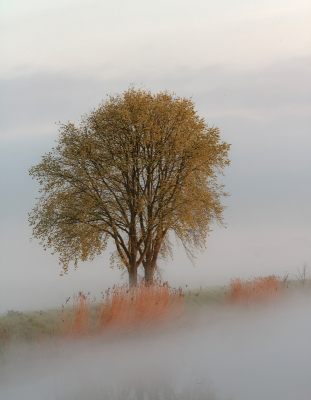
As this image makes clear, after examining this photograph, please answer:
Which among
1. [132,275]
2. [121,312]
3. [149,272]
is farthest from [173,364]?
[149,272]

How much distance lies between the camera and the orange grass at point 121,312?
16.1 meters

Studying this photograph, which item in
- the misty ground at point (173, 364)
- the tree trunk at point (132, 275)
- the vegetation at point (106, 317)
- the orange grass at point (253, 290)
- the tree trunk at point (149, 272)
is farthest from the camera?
the tree trunk at point (149, 272)

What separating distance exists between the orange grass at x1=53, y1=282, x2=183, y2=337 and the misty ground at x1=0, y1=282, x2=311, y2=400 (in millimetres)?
427

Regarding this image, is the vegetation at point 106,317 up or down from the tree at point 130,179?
down

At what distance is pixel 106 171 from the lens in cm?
2566

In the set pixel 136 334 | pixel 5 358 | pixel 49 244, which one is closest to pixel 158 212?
pixel 49 244

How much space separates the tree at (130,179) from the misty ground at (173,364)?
26.5 ft

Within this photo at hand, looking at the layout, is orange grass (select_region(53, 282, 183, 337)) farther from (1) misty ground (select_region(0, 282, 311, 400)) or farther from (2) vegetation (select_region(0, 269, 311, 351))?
(1) misty ground (select_region(0, 282, 311, 400))

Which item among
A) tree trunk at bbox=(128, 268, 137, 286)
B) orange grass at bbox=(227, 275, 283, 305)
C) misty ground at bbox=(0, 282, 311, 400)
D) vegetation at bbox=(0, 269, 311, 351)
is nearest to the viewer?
misty ground at bbox=(0, 282, 311, 400)

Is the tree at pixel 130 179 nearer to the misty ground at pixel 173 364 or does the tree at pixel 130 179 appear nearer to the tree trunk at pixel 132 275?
the tree trunk at pixel 132 275

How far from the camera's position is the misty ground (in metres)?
11.4

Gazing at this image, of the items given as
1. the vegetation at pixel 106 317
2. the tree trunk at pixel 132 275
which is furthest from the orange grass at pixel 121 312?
the tree trunk at pixel 132 275

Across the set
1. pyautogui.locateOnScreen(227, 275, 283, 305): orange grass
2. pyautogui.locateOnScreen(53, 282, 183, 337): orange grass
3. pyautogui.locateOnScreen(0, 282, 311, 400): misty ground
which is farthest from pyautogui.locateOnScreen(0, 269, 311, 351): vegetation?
pyautogui.locateOnScreen(227, 275, 283, 305): orange grass

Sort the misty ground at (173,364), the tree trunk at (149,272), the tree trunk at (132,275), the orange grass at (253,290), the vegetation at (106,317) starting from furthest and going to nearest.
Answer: the tree trunk at (149,272) → the tree trunk at (132,275) → the orange grass at (253,290) → the vegetation at (106,317) → the misty ground at (173,364)
